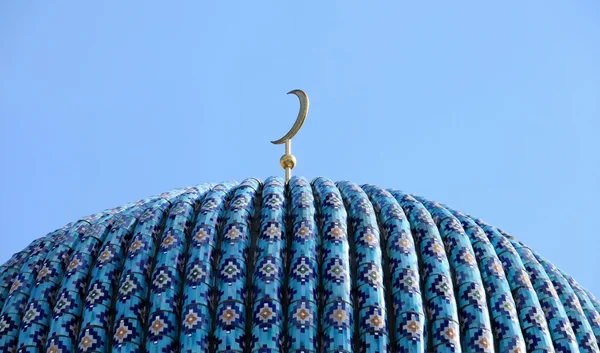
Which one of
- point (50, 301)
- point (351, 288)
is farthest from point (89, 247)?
point (351, 288)

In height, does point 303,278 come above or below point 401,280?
below

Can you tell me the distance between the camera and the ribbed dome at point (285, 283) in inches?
386

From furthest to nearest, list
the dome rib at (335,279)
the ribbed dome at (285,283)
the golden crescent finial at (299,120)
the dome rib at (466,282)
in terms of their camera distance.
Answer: the golden crescent finial at (299,120)
the dome rib at (466,282)
the ribbed dome at (285,283)
the dome rib at (335,279)

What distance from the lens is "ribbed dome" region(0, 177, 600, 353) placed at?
386 inches

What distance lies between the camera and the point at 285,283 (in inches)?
399

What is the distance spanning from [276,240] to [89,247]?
5.18 ft

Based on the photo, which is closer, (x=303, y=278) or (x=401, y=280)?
(x=303, y=278)

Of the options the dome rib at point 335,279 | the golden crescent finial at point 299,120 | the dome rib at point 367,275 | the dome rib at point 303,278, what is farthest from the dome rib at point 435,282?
the golden crescent finial at point 299,120

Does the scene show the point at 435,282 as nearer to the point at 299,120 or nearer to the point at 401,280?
the point at 401,280

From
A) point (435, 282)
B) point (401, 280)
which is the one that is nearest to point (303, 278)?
point (401, 280)

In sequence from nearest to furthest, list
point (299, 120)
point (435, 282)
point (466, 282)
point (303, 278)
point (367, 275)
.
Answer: point (303, 278), point (367, 275), point (435, 282), point (466, 282), point (299, 120)

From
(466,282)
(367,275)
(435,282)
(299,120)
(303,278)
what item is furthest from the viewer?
(299,120)

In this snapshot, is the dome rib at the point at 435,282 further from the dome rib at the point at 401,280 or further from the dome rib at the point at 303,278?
the dome rib at the point at 303,278

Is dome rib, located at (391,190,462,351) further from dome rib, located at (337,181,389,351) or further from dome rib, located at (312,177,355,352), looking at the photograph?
dome rib, located at (312,177,355,352)
